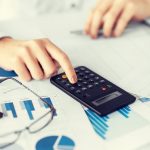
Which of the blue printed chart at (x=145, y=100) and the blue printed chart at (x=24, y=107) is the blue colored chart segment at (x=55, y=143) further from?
the blue printed chart at (x=145, y=100)

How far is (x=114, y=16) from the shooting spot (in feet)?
2.90

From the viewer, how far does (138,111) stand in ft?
1.99

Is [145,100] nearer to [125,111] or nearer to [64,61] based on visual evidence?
[125,111]

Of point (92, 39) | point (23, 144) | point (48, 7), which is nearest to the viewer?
point (23, 144)

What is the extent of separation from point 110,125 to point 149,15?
46 cm

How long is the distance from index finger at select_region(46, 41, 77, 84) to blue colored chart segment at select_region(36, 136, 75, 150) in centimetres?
14

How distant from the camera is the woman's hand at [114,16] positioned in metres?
0.87

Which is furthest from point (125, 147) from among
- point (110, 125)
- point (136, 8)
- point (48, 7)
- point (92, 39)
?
point (48, 7)

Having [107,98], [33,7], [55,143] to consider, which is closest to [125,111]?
[107,98]

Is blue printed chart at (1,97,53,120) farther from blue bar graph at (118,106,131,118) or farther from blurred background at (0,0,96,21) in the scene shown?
blurred background at (0,0,96,21)

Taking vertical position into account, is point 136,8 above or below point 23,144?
above

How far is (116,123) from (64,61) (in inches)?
6.1

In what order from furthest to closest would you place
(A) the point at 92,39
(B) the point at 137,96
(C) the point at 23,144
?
(A) the point at 92,39
(B) the point at 137,96
(C) the point at 23,144

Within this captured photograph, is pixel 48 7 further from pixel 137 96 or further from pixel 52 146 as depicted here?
pixel 52 146
